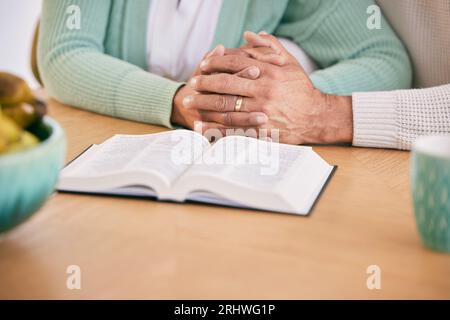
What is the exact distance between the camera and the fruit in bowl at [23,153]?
635mm

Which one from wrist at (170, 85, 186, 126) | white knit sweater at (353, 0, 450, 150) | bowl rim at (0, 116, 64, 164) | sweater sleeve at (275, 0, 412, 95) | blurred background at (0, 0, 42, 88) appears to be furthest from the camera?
blurred background at (0, 0, 42, 88)

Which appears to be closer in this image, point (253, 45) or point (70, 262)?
point (70, 262)

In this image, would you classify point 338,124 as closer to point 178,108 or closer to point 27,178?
point 178,108

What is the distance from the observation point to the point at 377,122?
3.76 feet

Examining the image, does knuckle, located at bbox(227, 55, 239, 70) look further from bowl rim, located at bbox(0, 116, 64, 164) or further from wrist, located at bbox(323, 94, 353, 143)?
bowl rim, located at bbox(0, 116, 64, 164)

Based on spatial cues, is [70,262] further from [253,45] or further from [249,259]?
[253,45]

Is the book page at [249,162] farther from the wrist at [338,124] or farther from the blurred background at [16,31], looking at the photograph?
the blurred background at [16,31]

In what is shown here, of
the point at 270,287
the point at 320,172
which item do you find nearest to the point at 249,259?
the point at 270,287

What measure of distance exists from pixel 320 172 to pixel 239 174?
0.16 metres

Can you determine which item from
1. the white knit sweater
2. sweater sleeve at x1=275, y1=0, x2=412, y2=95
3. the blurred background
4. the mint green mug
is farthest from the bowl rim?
the blurred background

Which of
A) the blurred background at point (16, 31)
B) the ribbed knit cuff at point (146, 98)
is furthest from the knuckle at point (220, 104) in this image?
the blurred background at point (16, 31)

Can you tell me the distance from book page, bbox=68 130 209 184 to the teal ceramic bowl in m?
0.18

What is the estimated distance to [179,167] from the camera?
89 cm

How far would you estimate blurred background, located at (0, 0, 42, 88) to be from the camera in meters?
2.43
